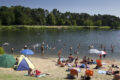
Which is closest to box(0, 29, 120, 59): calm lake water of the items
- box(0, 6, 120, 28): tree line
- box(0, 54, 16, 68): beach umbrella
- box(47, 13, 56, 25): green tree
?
box(0, 54, 16, 68): beach umbrella

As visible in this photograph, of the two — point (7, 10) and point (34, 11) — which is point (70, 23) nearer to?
point (34, 11)

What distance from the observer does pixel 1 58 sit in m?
19.6

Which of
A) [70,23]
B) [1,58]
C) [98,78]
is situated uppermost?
[70,23]

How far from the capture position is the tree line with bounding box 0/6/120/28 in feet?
383

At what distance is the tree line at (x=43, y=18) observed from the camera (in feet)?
383

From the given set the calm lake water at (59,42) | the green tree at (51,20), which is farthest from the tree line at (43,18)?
the calm lake water at (59,42)

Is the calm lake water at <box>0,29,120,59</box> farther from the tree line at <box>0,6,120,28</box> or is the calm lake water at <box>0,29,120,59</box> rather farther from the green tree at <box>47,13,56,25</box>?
the green tree at <box>47,13,56,25</box>

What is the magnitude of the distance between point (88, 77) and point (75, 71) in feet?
4.42

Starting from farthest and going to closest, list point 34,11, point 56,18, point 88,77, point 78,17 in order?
point 78,17 < point 56,18 < point 34,11 < point 88,77

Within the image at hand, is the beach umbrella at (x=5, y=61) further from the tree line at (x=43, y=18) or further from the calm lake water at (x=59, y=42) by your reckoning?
the tree line at (x=43, y=18)

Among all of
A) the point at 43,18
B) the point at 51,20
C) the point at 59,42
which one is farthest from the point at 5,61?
the point at 51,20

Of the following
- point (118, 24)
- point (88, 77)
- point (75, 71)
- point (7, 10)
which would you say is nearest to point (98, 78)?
point (88, 77)

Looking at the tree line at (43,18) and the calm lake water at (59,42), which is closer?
the calm lake water at (59,42)

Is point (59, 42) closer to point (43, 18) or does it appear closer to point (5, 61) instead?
point (5, 61)
